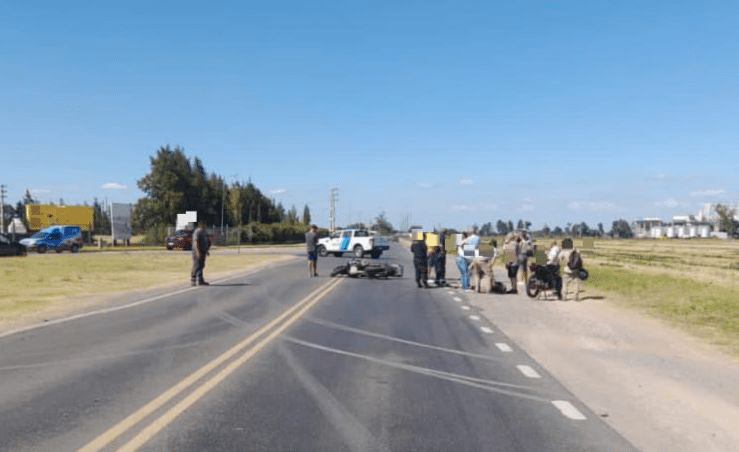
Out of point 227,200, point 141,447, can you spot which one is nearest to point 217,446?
point 141,447

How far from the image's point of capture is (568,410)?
6953mm

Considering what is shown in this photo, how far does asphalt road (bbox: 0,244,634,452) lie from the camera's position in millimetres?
5812

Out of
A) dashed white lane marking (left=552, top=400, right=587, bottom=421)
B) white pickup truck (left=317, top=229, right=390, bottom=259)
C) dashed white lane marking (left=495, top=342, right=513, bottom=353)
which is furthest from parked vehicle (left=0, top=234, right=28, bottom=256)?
dashed white lane marking (left=552, top=400, right=587, bottom=421)

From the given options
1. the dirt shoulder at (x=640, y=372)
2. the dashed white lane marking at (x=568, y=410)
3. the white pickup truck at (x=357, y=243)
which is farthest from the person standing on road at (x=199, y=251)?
the white pickup truck at (x=357, y=243)

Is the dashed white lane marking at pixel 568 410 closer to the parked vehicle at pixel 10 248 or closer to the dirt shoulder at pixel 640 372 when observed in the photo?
the dirt shoulder at pixel 640 372

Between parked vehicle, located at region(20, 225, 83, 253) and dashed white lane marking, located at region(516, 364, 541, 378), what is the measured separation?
50.7 metres

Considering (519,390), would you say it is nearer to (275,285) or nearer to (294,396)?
(294,396)

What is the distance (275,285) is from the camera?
2361 centimetres

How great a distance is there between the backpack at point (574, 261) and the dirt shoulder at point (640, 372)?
2.34m

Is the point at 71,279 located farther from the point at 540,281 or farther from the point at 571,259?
the point at 571,259

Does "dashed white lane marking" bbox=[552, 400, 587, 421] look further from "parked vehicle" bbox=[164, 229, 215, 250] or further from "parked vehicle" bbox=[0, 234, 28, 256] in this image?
"parked vehicle" bbox=[164, 229, 215, 250]

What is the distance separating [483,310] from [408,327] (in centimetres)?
389

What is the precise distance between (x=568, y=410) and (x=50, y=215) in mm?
74297

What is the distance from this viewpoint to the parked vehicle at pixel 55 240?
5297 centimetres
